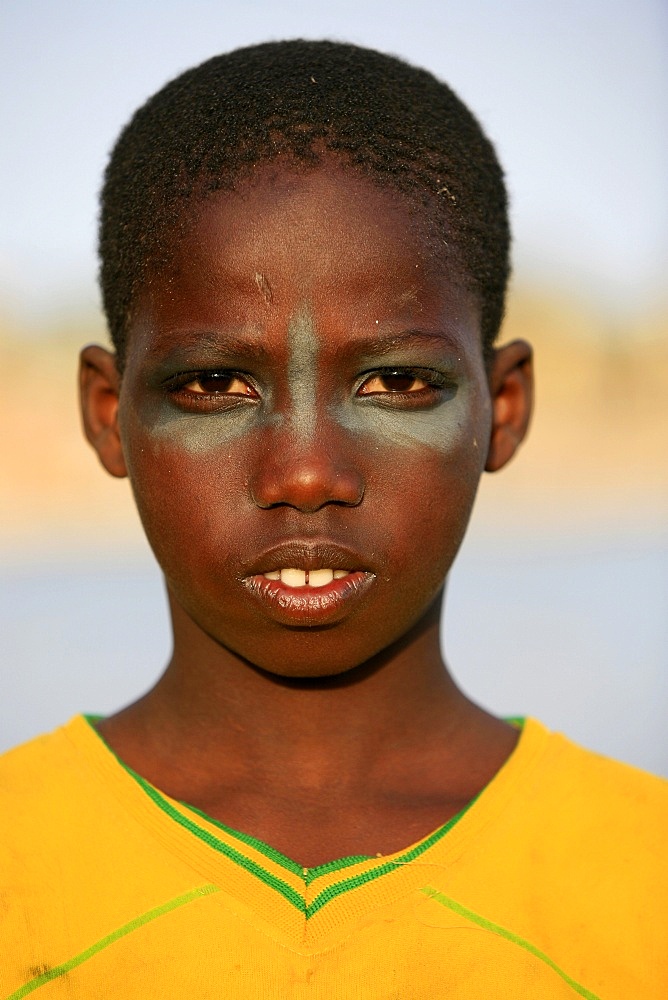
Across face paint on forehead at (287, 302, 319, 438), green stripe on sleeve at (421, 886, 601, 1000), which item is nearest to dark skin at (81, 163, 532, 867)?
face paint on forehead at (287, 302, 319, 438)

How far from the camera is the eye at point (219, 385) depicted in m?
2.14

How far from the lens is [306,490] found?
6.48ft

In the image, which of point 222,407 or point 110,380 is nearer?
point 222,407

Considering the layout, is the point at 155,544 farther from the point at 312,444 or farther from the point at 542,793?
the point at 542,793

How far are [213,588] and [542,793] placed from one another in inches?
27.5

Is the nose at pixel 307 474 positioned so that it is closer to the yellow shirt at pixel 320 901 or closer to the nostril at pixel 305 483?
the nostril at pixel 305 483

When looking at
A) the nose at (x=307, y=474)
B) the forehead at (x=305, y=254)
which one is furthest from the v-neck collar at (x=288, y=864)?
the forehead at (x=305, y=254)

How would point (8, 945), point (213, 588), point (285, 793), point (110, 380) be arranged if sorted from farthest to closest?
1. point (110, 380)
2. point (285, 793)
3. point (213, 588)
4. point (8, 945)

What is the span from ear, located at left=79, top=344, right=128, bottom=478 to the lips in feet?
1.69

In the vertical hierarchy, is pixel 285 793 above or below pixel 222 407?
below

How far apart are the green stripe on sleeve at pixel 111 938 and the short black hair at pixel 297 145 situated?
39.4 inches

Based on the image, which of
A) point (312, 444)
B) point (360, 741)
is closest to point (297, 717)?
point (360, 741)

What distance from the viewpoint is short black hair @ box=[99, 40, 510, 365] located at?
2168 mm

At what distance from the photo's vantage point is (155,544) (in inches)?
87.0
